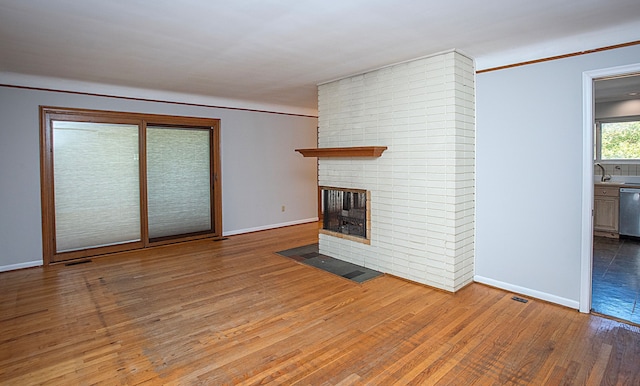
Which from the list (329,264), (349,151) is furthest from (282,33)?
(329,264)

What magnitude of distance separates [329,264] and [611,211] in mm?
4656

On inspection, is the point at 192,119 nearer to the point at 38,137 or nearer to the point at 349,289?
the point at 38,137

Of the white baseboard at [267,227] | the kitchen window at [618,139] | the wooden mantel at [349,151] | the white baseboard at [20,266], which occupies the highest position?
the kitchen window at [618,139]

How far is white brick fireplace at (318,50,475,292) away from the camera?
11.6 ft

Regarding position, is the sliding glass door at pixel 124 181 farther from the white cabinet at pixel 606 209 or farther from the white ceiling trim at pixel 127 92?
the white cabinet at pixel 606 209

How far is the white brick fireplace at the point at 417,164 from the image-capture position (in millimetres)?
3521

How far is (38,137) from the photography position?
4562mm

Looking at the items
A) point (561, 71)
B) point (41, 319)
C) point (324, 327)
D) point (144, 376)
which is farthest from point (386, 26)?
point (41, 319)

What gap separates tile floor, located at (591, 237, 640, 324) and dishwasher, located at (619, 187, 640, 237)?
0.16 meters

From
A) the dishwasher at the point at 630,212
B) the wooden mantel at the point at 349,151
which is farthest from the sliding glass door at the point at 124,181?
the dishwasher at the point at 630,212

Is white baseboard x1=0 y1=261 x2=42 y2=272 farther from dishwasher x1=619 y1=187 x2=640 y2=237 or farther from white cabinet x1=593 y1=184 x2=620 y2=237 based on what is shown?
dishwasher x1=619 y1=187 x2=640 y2=237

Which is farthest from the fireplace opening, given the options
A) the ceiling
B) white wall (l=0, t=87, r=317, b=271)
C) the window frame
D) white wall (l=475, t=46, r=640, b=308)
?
the window frame

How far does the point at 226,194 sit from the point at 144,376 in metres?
4.27

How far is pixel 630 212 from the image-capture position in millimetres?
5457
